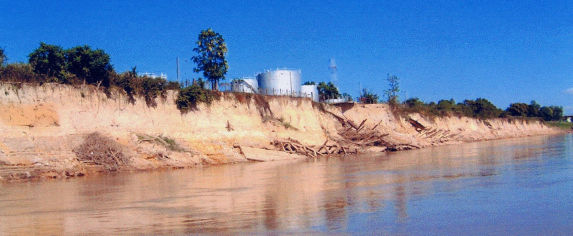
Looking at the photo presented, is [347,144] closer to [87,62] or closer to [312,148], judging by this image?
[312,148]

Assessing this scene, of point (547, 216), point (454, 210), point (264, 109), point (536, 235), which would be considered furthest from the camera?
point (264, 109)

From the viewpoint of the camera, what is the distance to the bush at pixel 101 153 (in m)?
22.4

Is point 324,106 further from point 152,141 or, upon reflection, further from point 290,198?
point 290,198

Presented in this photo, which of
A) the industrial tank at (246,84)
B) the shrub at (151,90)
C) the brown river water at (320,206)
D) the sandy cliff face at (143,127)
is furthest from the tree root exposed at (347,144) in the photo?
the brown river water at (320,206)

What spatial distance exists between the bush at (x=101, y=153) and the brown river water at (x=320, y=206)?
22.4ft

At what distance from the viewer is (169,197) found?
41.3 ft

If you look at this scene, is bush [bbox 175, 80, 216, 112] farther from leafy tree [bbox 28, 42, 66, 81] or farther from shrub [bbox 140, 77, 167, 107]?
leafy tree [bbox 28, 42, 66, 81]

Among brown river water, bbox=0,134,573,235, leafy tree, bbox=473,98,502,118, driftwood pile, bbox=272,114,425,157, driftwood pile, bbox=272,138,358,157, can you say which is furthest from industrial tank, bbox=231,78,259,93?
leafy tree, bbox=473,98,502,118

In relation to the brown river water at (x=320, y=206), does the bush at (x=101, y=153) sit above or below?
above

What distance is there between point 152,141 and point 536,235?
2152cm

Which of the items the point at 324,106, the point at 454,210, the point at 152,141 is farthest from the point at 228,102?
the point at 454,210

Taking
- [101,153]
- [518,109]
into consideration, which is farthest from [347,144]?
[518,109]

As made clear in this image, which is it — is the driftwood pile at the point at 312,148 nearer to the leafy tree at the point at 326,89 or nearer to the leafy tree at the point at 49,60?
the leafy tree at the point at 49,60

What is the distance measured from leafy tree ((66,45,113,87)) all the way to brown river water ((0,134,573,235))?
1120 centimetres
